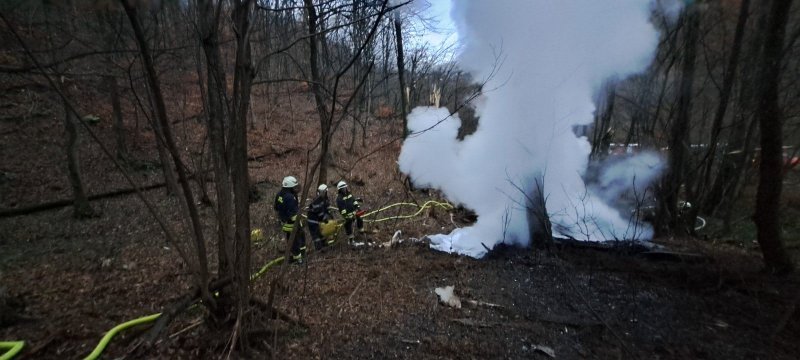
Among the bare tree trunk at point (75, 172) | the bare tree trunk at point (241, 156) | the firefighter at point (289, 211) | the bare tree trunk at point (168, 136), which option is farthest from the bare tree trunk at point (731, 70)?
the bare tree trunk at point (75, 172)

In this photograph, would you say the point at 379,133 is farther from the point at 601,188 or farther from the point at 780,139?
the point at 780,139

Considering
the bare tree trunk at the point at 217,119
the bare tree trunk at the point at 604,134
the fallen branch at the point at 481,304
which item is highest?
the bare tree trunk at the point at 604,134

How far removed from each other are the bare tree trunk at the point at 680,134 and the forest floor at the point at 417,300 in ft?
5.62

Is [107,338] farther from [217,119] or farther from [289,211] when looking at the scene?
[289,211]

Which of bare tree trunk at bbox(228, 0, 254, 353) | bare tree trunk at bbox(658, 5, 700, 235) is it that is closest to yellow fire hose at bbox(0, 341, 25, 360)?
bare tree trunk at bbox(228, 0, 254, 353)

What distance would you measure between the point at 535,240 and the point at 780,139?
3524 mm

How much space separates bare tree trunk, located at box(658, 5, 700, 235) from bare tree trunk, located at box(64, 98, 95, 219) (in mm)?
13480

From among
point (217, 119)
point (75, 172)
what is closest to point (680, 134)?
point (217, 119)

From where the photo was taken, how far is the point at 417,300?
5.08 metres

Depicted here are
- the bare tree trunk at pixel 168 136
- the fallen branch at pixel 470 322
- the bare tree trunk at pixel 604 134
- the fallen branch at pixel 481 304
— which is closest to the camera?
the bare tree trunk at pixel 168 136

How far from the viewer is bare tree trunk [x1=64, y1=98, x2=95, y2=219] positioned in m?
9.06

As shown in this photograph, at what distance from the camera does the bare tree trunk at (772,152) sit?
212 inches

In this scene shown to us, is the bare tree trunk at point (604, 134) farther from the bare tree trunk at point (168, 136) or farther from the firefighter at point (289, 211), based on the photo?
the bare tree trunk at point (168, 136)

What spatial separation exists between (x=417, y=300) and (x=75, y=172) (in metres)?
8.72
